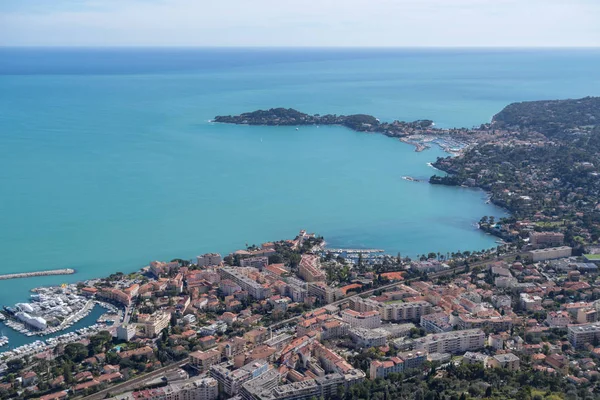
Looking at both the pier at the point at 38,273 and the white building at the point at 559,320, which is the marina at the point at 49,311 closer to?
the pier at the point at 38,273

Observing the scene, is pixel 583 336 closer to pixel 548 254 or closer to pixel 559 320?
pixel 559 320

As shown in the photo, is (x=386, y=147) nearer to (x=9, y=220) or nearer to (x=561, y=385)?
(x=9, y=220)

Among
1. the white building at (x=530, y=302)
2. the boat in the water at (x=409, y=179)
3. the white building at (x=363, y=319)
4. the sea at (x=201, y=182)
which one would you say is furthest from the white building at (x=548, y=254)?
the boat in the water at (x=409, y=179)

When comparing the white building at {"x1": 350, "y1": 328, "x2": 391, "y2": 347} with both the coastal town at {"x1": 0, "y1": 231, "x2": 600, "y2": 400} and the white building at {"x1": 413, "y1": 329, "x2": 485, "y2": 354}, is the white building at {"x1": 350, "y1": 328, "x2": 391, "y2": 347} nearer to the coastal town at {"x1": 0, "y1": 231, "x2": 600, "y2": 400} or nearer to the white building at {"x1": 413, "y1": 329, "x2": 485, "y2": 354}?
the coastal town at {"x1": 0, "y1": 231, "x2": 600, "y2": 400}

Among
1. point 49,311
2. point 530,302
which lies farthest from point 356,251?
point 49,311

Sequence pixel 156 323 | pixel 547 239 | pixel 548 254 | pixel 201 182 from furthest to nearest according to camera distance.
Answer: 1. pixel 201 182
2. pixel 547 239
3. pixel 548 254
4. pixel 156 323

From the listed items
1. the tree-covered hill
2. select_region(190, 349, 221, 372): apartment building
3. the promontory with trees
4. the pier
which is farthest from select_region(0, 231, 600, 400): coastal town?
the tree-covered hill
